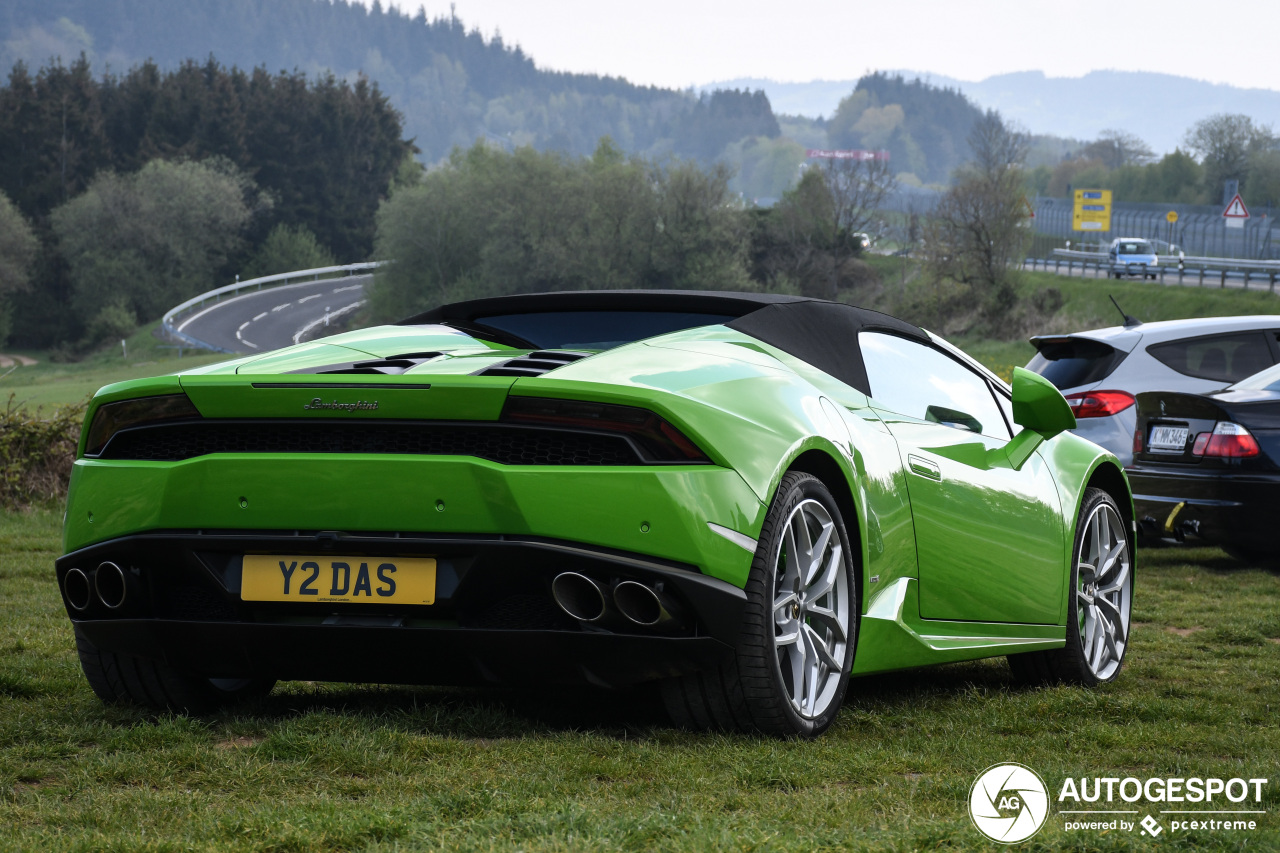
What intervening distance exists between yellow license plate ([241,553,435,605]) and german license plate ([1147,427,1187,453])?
742 cm

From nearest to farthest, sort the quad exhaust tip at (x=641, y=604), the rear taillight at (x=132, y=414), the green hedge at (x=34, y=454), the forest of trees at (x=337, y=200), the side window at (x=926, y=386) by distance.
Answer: the quad exhaust tip at (x=641, y=604), the rear taillight at (x=132, y=414), the side window at (x=926, y=386), the green hedge at (x=34, y=454), the forest of trees at (x=337, y=200)

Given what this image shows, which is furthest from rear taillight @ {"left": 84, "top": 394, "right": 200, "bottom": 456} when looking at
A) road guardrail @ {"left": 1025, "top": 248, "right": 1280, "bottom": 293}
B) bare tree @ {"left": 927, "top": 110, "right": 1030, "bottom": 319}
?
bare tree @ {"left": 927, "top": 110, "right": 1030, "bottom": 319}

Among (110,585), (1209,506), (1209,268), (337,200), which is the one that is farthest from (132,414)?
(337,200)

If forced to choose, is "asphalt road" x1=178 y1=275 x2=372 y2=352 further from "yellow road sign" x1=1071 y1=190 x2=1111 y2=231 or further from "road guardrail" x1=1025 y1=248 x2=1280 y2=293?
"yellow road sign" x1=1071 y1=190 x2=1111 y2=231

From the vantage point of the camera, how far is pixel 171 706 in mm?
4504

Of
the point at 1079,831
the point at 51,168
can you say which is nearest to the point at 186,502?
the point at 1079,831

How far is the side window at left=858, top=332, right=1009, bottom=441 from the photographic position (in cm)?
495

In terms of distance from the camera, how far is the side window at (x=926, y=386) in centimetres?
495

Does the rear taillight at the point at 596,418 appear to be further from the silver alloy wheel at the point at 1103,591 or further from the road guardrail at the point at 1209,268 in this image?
the road guardrail at the point at 1209,268

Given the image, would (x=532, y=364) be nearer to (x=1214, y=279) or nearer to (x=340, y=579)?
(x=340, y=579)

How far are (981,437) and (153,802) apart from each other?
10.8 feet

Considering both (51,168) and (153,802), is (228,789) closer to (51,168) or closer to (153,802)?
(153,802)

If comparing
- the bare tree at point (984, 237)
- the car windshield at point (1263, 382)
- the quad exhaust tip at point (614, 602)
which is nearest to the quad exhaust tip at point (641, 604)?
the quad exhaust tip at point (614, 602)

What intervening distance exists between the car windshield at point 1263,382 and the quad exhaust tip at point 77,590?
323 inches
